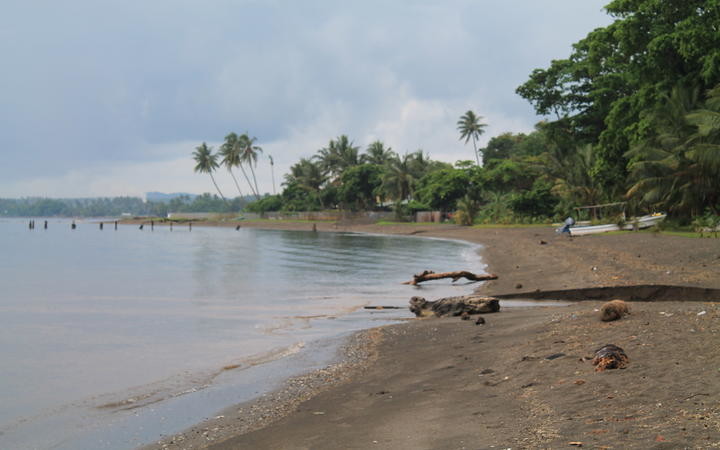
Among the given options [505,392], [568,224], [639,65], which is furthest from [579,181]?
[505,392]

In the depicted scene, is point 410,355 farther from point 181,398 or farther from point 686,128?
point 686,128

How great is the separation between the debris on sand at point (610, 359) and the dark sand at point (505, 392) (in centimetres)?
11

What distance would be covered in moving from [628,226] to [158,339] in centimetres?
3339

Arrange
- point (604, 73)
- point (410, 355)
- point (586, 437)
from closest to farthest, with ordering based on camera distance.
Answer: point (586, 437) < point (410, 355) < point (604, 73)

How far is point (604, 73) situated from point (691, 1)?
14.8m

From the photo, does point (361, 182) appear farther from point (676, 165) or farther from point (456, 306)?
point (456, 306)

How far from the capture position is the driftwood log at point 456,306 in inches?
527

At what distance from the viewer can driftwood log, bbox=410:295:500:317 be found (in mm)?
13398

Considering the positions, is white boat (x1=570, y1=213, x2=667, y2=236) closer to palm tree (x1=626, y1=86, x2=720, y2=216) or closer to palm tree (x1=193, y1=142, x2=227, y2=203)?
palm tree (x1=626, y1=86, x2=720, y2=216)

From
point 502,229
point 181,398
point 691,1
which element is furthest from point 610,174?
point 181,398

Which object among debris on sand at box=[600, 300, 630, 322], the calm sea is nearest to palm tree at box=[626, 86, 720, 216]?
the calm sea

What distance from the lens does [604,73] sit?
44812 mm

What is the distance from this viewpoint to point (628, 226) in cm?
3819

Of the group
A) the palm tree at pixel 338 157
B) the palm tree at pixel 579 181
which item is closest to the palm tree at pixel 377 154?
the palm tree at pixel 338 157
